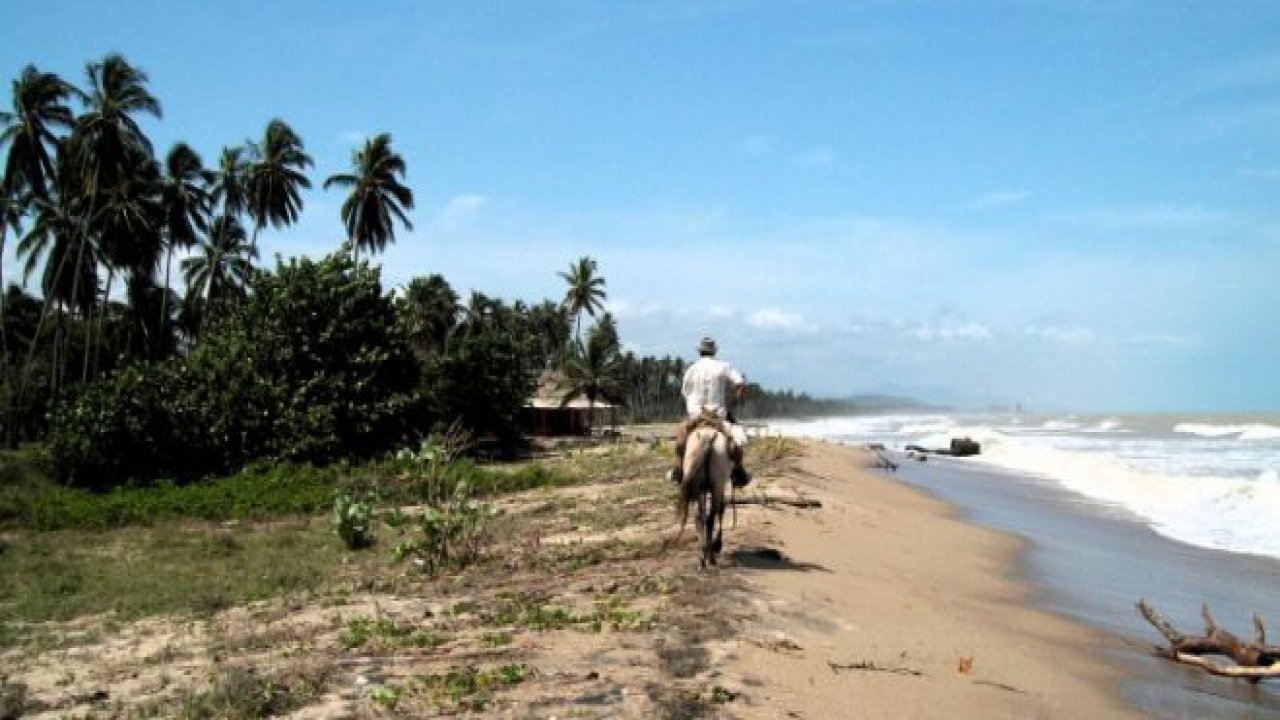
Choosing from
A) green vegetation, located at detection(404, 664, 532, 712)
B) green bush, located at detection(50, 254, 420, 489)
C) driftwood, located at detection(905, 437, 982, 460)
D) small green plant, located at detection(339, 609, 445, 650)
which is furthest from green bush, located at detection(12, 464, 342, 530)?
driftwood, located at detection(905, 437, 982, 460)

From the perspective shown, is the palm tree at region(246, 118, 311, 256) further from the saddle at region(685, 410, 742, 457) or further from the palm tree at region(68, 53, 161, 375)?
the saddle at region(685, 410, 742, 457)

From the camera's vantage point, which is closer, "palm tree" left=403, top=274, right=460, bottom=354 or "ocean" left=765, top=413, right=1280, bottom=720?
"ocean" left=765, top=413, right=1280, bottom=720

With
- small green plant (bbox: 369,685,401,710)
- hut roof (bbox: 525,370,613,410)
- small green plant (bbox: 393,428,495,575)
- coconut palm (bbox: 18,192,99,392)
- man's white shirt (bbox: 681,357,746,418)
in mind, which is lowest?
small green plant (bbox: 369,685,401,710)

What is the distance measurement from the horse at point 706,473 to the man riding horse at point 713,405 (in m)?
0.08

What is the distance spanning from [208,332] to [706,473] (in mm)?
25782

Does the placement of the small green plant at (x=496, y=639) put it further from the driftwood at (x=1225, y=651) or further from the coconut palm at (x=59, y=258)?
the coconut palm at (x=59, y=258)

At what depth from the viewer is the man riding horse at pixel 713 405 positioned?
895 centimetres

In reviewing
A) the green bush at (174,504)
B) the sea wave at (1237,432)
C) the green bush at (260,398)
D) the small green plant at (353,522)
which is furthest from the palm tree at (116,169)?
the sea wave at (1237,432)

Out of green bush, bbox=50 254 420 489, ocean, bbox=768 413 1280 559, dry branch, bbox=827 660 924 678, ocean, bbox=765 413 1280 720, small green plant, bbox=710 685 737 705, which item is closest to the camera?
small green plant, bbox=710 685 737 705

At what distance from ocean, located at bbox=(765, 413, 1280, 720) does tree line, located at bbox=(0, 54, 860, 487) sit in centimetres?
1620

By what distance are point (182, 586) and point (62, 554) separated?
5.90 meters

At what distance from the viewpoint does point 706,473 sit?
888 cm

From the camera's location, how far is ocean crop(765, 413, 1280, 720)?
7.06 m

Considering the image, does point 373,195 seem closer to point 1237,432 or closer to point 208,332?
point 208,332
